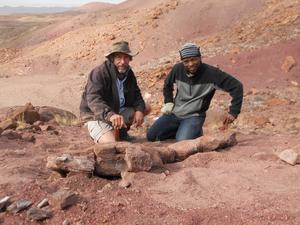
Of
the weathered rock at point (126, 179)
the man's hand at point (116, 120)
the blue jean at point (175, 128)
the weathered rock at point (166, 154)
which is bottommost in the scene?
the blue jean at point (175, 128)

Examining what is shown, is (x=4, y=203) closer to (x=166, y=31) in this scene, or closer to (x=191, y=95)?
(x=191, y=95)

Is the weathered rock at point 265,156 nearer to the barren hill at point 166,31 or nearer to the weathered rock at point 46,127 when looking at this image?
the weathered rock at point 46,127

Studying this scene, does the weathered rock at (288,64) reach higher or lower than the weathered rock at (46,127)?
lower

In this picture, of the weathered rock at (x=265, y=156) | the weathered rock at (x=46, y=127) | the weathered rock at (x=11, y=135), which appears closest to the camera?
the weathered rock at (x=265, y=156)

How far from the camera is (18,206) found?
360cm

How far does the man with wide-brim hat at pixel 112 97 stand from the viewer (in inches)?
200

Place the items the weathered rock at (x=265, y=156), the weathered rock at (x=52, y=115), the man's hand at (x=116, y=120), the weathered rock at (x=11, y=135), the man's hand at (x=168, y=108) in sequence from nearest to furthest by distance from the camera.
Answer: the weathered rock at (x=265, y=156) → the man's hand at (x=116, y=120) → the man's hand at (x=168, y=108) → the weathered rock at (x=11, y=135) → the weathered rock at (x=52, y=115)

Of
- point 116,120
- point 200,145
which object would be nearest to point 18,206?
point 116,120

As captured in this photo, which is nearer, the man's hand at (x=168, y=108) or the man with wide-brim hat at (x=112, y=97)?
the man with wide-brim hat at (x=112, y=97)

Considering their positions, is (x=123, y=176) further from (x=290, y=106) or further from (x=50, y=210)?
(x=290, y=106)

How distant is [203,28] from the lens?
59.7 feet

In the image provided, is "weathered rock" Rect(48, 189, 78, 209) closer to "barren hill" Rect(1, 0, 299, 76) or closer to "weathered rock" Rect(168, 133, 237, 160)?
"weathered rock" Rect(168, 133, 237, 160)

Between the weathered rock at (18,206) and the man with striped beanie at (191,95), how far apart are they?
2.34 metres

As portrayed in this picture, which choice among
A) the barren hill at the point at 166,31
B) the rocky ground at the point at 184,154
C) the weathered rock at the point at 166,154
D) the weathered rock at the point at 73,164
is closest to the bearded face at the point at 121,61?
the rocky ground at the point at 184,154
